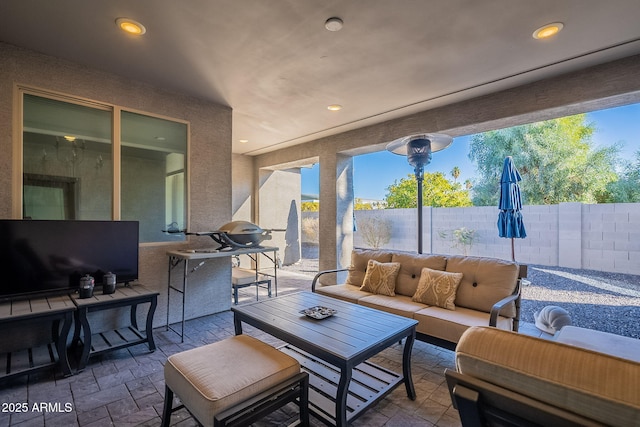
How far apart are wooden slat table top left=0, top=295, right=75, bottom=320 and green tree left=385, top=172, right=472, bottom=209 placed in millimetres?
5555

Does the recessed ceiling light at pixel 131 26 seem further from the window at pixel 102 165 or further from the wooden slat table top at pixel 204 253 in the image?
the wooden slat table top at pixel 204 253

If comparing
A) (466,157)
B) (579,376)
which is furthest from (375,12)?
(466,157)

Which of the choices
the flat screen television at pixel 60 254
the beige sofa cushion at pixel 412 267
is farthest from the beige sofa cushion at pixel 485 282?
the flat screen television at pixel 60 254

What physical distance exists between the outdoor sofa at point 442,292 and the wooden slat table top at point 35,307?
2.39 metres

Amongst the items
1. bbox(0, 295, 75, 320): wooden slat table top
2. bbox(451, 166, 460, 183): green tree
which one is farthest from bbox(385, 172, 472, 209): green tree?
bbox(0, 295, 75, 320): wooden slat table top

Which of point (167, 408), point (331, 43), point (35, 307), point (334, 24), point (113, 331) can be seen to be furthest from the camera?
point (113, 331)

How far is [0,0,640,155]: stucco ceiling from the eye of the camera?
6.68 ft

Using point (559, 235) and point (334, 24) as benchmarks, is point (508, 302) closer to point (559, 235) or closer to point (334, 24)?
point (559, 235)

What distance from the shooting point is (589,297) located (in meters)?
3.26

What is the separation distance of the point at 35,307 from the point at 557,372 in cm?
333

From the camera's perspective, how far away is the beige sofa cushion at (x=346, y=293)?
3.13 metres

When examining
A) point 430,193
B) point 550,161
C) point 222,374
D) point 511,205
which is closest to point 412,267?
point 511,205

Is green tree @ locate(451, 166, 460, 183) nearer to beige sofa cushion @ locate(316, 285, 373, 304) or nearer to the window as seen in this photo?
beige sofa cushion @ locate(316, 285, 373, 304)

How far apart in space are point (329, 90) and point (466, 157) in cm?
442
